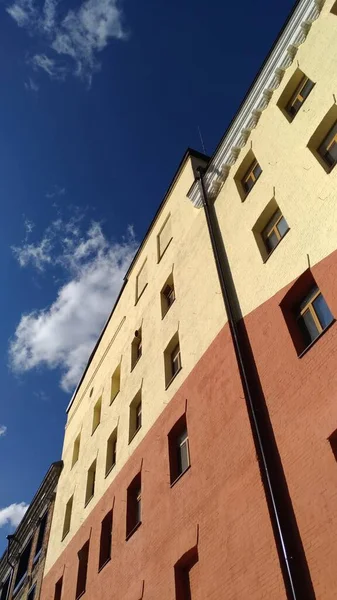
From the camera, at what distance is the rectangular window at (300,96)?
48.2ft

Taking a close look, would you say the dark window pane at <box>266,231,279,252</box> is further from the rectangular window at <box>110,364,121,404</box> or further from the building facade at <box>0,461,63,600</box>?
the building facade at <box>0,461,63,600</box>

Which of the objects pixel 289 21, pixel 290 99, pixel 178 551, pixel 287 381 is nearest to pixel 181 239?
pixel 290 99

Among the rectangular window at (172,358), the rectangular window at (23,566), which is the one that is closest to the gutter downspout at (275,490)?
the rectangular window at (172,358)

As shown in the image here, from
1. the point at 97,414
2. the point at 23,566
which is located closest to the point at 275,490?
the point at 97,414

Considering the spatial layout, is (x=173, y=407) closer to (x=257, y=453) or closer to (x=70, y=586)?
(x=257, y=453)

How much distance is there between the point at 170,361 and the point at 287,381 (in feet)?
22.6

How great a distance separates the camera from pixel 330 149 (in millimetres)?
12562

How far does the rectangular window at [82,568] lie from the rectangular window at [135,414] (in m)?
4.46

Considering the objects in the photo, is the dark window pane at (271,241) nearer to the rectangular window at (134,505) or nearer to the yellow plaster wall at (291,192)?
the yellow plaster wall at (291,192)

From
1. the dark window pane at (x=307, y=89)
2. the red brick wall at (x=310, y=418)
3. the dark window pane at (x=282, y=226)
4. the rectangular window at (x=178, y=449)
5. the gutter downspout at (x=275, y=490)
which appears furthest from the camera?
the dark window pane at (x=307, y=89)

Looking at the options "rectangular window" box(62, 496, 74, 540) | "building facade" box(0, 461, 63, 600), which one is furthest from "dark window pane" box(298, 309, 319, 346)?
"building facade" box(0, 461, 63, 600)

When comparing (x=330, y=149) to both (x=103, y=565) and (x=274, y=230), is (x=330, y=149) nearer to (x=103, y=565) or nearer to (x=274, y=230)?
(x=274, y=230)

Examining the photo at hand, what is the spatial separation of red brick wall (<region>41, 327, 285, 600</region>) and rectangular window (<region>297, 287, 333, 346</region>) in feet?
6.52

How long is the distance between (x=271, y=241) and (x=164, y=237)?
879cm
